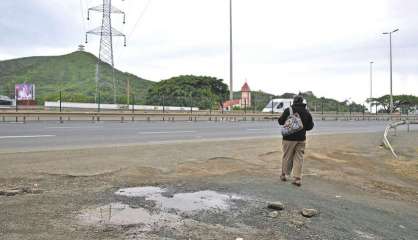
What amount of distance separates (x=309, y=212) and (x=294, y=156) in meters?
2.34

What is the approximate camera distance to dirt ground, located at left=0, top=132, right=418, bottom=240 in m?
4.57

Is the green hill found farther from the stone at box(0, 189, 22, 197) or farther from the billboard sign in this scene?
the stone at box(0, 189, 22, 197)

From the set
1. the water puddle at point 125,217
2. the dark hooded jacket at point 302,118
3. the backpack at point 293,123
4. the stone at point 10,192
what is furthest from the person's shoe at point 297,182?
the stone at point 10,192

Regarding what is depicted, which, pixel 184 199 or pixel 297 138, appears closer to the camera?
pixel 184 199

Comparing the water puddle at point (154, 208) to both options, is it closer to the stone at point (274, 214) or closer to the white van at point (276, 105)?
the stone at point (274, 214)

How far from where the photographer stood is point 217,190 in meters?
6.68

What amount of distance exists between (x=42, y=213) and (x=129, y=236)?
1336mm

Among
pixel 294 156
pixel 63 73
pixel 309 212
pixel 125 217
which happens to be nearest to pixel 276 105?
pixel 294 156

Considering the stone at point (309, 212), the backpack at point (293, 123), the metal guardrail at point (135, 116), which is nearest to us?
the stone at point (309, 212)

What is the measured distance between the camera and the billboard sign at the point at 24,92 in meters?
27.9

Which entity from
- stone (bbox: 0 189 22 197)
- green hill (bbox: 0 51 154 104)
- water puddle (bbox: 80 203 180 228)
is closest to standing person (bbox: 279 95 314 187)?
water puddle (bbox: 80 203 180 228)

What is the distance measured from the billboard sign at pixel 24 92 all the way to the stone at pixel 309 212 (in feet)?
85.3

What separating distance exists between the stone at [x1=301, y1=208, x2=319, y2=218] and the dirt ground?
0.23ft

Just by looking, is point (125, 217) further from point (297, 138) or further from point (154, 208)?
point (297, 138)
